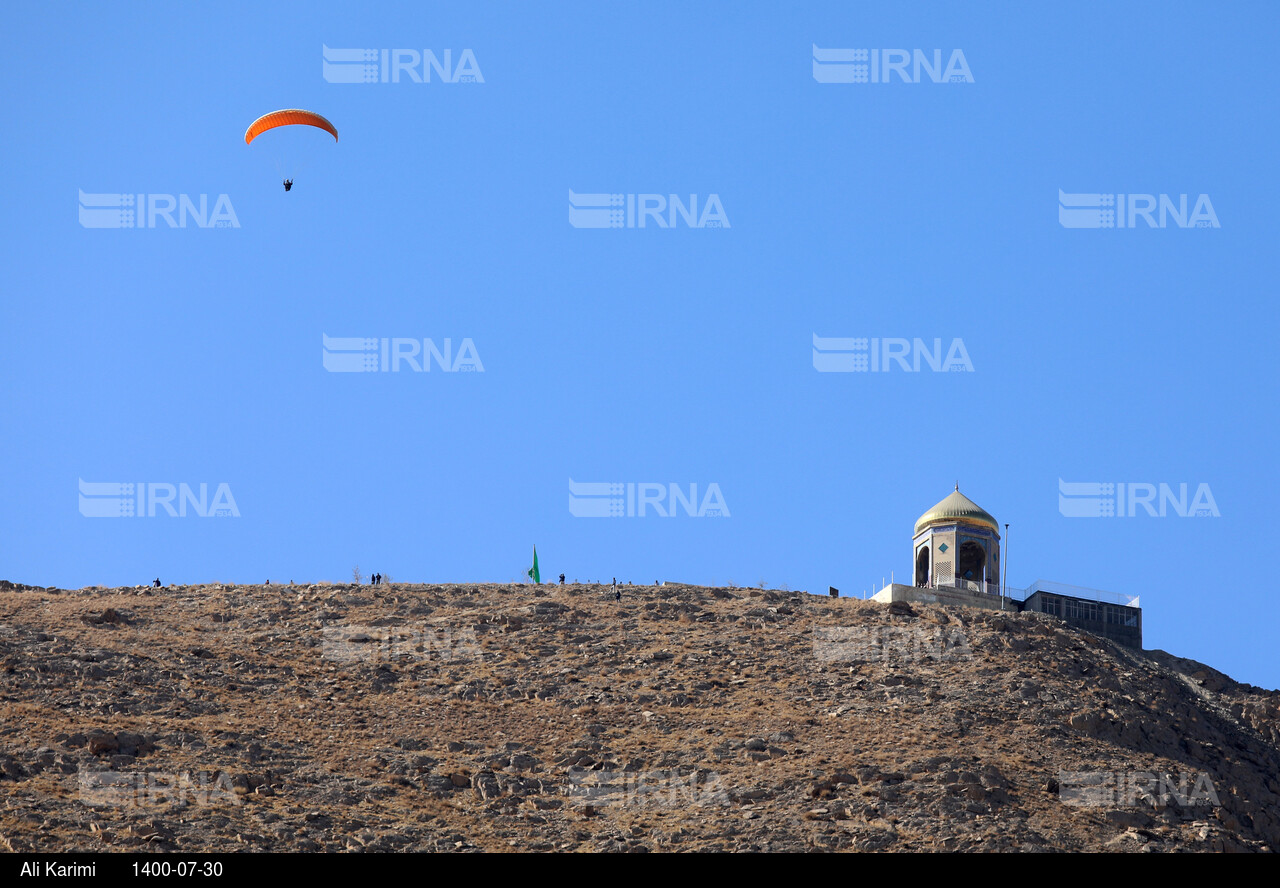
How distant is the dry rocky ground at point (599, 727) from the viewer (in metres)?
39.1

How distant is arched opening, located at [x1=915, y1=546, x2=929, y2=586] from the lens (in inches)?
2454

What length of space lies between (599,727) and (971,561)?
21.5 m

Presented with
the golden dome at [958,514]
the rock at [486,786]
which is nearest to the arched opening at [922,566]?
the golden dome at [958,514]

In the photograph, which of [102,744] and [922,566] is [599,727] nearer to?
[102,744]

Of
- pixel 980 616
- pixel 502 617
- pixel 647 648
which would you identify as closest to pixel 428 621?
pixel 502 617

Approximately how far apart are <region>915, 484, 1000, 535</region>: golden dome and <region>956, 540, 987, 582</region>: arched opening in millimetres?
842

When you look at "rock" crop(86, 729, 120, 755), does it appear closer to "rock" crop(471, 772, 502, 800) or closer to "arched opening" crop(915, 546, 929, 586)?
"rock" crop(471, 772, 502, 800)

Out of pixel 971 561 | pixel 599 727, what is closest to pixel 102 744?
pixel 599 727

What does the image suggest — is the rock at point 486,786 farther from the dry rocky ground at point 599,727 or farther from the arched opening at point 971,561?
the arched opening at point 971,561

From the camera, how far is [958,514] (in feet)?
203

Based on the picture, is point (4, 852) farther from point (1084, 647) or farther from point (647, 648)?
point (1084, 647)

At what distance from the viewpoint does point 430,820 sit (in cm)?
3959

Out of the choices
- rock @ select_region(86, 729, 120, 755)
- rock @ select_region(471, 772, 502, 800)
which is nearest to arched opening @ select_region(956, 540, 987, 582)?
rock @ select_region(471, 772, 502, 800)
